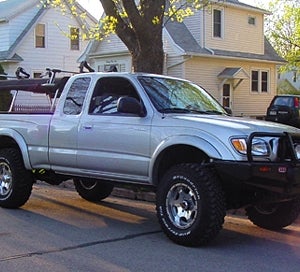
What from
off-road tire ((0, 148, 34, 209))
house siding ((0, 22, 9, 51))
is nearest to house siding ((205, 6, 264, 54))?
house siding ((0, 22, 9, 51))

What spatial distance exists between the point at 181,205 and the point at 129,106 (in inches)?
53.5

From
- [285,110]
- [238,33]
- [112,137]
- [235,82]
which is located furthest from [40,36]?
[112,137]

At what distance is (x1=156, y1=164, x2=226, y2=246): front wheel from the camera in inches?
243

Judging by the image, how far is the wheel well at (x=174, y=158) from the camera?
6652 millimetres

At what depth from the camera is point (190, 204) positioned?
21.1 feet

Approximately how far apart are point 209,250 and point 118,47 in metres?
23.8

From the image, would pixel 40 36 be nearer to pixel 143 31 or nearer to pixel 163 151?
pixel 143 31

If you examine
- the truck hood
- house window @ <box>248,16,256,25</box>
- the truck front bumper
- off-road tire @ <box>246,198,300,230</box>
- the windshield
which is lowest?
off-road tire @ <box>246,198,300,230</box>

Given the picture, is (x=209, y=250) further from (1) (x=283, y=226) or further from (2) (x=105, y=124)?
(2) (x=105, y=124)

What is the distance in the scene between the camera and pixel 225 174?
20.1ft

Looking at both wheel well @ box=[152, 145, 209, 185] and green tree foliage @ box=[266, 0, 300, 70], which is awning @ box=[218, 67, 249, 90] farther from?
wheel well @ box=[152, 145, 209, 185]

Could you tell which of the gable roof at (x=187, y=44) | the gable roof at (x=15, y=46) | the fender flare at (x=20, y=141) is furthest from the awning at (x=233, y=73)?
the fender flare at (x=20, y=141)

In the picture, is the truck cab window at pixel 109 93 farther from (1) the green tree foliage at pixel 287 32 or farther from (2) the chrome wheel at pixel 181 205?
(1) the green tree foliage at pixel 287 32

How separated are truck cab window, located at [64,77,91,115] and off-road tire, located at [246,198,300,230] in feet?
8.92
